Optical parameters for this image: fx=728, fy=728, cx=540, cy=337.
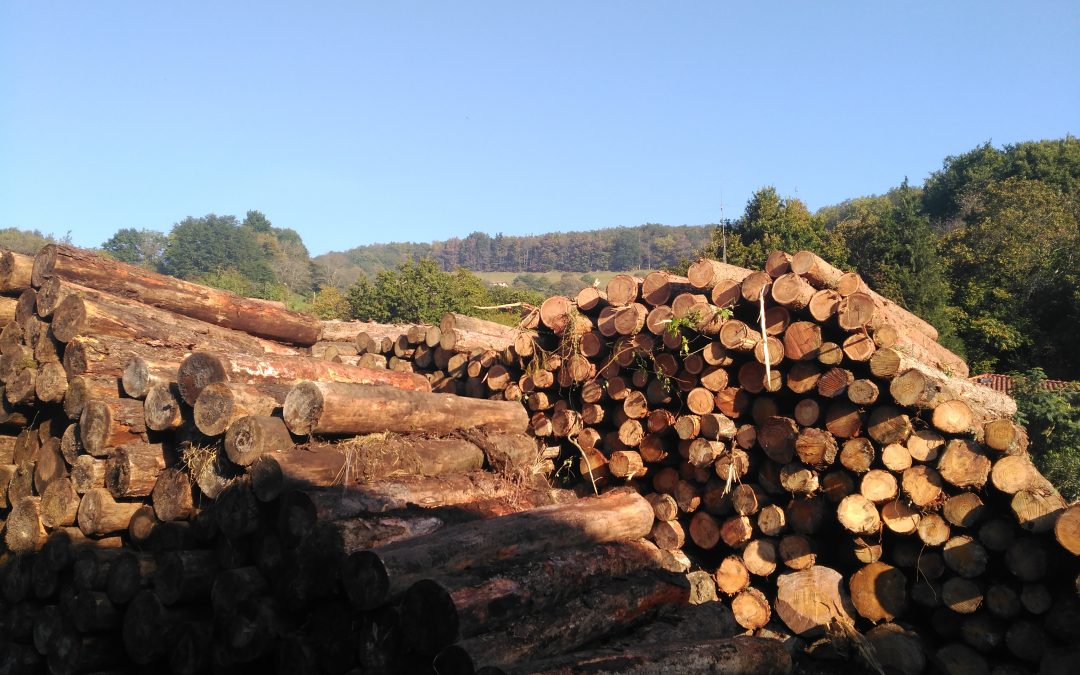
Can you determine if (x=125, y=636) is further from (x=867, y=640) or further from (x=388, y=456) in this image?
(x=867, y=640)

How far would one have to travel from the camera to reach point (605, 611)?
15.9ft

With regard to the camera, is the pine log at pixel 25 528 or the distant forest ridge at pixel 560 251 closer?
the pine log at pixel 25 528

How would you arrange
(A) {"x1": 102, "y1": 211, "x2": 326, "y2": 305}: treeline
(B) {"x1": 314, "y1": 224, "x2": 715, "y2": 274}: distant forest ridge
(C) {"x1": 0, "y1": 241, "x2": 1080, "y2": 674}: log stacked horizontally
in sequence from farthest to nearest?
(B) {"x1": 314, "y1": 224, "x2": 715, "y2": 274}: distant forest ridge → (A) {"x1": 102, "y1": 211, "x2": 326, "y2": 305}: treeline → (C) {"x1": 0, "y1": 241, "x2": 1080, "y2": 674}: log stacked horizontally

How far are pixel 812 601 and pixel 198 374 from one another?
5.70 meters

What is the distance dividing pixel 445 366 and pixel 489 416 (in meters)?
2.53

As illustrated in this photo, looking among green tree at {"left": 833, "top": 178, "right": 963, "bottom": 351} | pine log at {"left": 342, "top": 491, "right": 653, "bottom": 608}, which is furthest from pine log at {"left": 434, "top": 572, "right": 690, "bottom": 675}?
green tree at {"left": 833, "top": 178, "right": 963, "bottom": 351}

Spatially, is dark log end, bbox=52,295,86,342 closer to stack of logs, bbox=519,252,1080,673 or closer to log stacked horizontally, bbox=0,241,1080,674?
log stacked horizontally, bbox=0,241,1080,674

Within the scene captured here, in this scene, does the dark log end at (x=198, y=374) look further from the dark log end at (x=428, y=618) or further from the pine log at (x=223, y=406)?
the dark log end at (x=428, y=618)

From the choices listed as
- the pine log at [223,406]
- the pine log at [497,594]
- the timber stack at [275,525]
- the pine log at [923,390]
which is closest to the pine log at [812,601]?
the timber stack at [275,525]

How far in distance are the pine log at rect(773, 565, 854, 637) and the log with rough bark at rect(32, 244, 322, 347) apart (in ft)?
23.9

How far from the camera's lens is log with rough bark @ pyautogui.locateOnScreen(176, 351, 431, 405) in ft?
19.2

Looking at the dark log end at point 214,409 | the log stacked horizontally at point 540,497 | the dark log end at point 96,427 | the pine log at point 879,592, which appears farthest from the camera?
the pine log at point 879,592

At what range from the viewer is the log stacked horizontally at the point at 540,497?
181 inches

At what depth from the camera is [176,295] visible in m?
8.92
